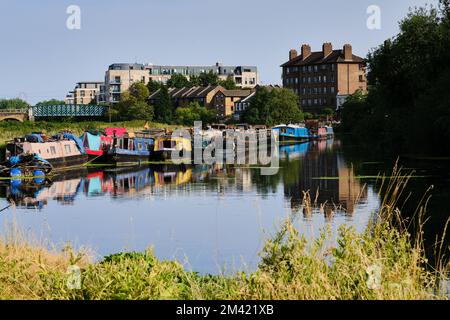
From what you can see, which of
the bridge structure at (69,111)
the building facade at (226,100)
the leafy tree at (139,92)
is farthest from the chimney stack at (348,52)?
the bridge structure at (69,111)

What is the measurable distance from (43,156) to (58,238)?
97.5ft

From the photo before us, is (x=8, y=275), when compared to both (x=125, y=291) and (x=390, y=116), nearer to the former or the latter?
(x=125, y=291)

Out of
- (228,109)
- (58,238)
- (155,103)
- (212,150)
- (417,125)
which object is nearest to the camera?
(58,238)

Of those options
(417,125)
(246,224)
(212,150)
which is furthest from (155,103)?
(246,224)

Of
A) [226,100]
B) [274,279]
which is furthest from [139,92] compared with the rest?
[274,279]

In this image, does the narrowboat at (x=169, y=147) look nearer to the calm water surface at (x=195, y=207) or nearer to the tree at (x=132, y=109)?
the calm water surface at (x=195, y=207)

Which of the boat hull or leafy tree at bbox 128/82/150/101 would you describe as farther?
leafy tree at bbox 128/82/150/101

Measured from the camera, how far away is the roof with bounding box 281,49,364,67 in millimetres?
167750

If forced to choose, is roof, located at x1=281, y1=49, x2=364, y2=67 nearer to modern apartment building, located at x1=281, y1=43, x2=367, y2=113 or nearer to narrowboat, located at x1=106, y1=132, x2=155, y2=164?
modern apartment building, located at x1=281, y1=43, x2=367, y2=113

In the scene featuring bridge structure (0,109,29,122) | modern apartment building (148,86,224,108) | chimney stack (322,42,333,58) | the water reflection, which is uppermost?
chimney stack (322,42,333,58)

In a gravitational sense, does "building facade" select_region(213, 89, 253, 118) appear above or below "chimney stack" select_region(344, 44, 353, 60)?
below

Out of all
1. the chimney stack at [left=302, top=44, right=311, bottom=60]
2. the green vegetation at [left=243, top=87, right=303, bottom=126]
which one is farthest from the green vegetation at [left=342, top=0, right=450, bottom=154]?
the chimney stack at [left=302, top=44, right=311, bottom=60]

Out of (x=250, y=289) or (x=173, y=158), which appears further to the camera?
(x=173, y=158)

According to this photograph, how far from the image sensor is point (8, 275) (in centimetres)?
1196
